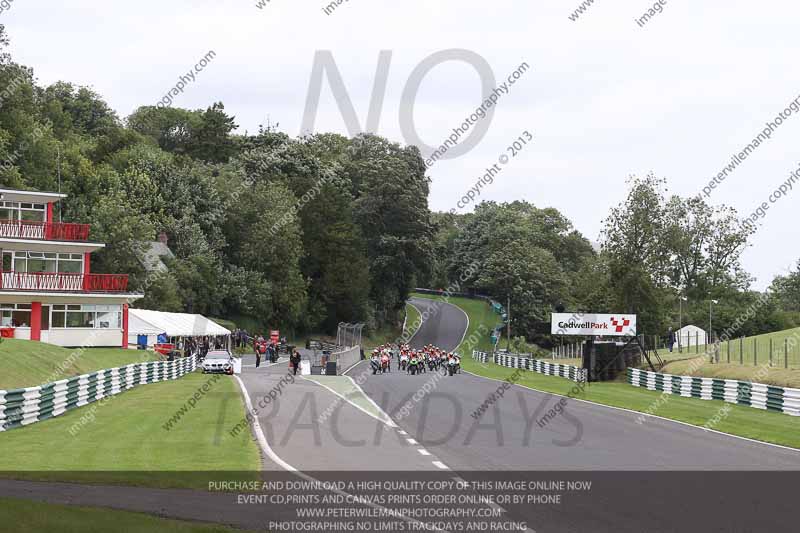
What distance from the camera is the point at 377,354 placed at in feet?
192

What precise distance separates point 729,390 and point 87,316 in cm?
3495

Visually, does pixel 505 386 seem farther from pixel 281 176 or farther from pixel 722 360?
pixel 281 176

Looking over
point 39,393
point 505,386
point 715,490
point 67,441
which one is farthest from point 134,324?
point 715,490

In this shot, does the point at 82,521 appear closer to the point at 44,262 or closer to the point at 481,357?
the point at 44,262

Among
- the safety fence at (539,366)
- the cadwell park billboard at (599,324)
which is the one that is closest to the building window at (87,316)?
the cadwell park billboard at (599,324)

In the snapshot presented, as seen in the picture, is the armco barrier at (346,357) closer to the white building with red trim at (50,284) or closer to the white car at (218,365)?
the white car at (218,365)

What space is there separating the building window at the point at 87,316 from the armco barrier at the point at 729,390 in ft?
92.4

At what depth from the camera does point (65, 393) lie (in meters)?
28.1

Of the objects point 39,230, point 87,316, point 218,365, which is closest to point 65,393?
point 218,365

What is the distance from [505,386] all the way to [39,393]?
23556 millimetres

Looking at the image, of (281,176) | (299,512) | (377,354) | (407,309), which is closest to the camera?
(299,512)

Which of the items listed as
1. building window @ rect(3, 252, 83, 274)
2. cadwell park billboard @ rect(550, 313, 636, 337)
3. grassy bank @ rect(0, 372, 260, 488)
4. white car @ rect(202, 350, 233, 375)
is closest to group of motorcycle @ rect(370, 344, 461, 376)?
cadwell park billboard @ rect(550, 313, 636, 337)

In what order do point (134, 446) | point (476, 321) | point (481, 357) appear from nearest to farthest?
1. point (134, 446)
2. point (481, 357)
3. point (476, 321)

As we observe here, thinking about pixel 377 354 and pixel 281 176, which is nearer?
pixel 377 354
